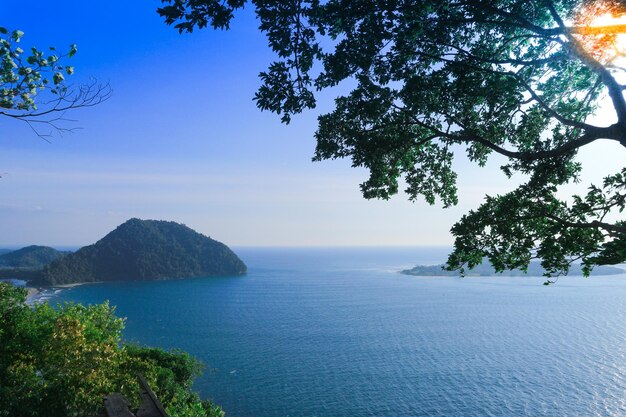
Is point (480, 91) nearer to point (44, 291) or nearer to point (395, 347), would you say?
point (395, 347)

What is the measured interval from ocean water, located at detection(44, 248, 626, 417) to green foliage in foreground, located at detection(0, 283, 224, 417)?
1177 inches

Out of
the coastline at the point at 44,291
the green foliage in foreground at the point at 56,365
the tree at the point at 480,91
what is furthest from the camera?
the coastline at the point at 44,291

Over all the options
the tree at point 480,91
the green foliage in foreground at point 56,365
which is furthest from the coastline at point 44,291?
the tree at point 480,91

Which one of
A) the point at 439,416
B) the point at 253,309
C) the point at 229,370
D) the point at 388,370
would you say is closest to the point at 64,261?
the point at 253,309

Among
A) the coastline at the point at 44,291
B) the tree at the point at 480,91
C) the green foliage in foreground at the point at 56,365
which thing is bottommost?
the coastline at the point at 44,291

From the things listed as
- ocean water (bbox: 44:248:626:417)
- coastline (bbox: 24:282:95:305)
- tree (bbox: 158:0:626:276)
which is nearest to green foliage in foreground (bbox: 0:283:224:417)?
tree (bbox: 158:0:626:276)

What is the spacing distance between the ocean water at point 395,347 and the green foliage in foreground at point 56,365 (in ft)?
98.1

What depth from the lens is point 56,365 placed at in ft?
67.3

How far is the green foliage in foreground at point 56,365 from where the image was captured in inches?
716

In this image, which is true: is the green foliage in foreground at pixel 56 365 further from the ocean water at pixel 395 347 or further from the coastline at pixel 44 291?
the coastline at pixel 44 291

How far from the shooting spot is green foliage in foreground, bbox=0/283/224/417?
18.2m

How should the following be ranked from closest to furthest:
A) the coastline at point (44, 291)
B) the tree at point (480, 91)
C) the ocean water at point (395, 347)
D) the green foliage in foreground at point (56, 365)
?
the tree at point (480, 91) → the green foliage in foreground at point (56, 365) → the ocean water at point (395, 347) → the coastline at point (44, 291)

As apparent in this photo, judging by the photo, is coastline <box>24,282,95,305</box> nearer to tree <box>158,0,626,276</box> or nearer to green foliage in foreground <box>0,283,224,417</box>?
green foliage in foreground <box>0,283,224,417</box>

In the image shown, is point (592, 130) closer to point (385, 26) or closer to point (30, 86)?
point (385, 26)
